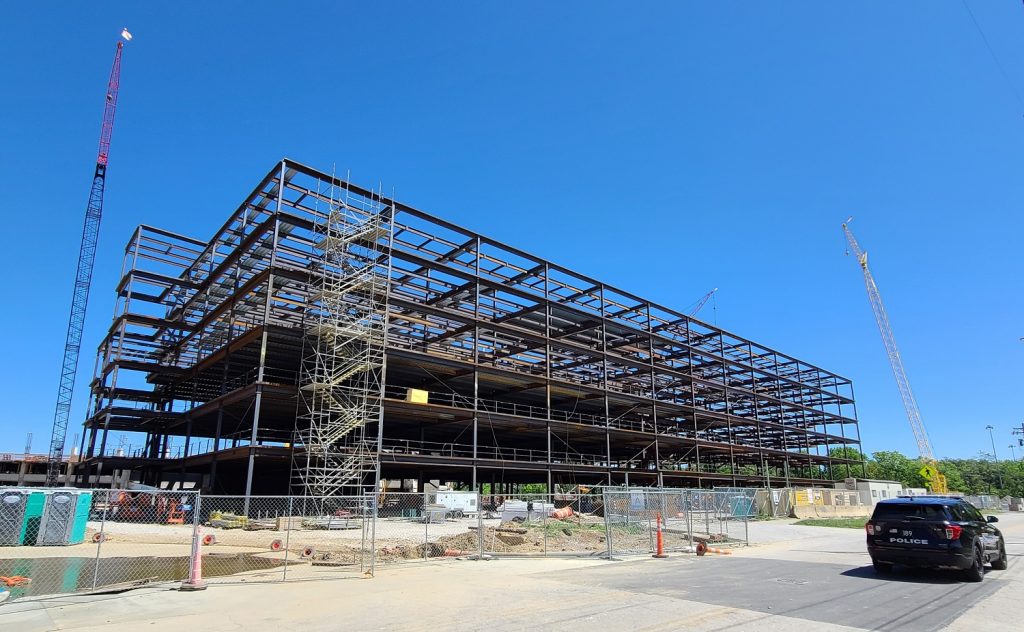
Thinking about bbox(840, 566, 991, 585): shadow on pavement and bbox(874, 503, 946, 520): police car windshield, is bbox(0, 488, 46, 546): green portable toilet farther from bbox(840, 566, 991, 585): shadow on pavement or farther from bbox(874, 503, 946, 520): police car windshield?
bbox(874, 503, 946, 520): police car windshield

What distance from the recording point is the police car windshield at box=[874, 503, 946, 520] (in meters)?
13.0

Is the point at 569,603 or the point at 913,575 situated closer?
the point at 569,603

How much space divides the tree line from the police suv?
392 feet

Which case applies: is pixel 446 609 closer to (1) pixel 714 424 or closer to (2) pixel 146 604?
(2) pixel 146 604

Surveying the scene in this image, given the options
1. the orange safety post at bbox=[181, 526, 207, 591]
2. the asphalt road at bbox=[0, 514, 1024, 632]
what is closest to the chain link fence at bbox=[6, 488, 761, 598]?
the orange safety post at bbox=[181, 526, 207, 591]

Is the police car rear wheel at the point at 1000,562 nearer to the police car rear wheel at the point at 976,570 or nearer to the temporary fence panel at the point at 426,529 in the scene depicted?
the police car rear wheel at the point at 976,570

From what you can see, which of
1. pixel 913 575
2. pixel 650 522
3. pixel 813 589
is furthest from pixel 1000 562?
pixel 650 522

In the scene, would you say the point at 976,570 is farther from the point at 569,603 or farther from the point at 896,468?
the point at 896,468

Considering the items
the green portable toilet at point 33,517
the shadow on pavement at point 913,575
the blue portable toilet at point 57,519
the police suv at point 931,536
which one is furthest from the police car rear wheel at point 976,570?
the green portable toilet at point 33,517

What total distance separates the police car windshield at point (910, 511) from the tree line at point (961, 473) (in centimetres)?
12011

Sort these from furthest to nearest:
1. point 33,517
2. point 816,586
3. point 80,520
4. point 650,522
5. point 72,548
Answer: point 650,522
point 80,520
point 33,517
point 72,548
point 816,586

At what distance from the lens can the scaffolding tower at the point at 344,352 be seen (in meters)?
34.8

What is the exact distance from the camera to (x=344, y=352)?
3700 cm

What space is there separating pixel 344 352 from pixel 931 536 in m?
30.9
